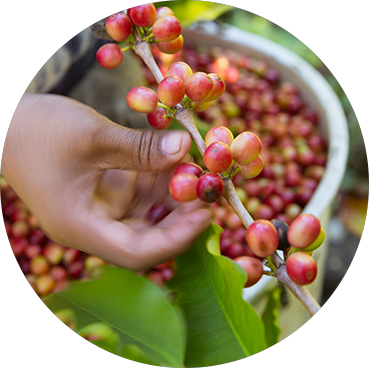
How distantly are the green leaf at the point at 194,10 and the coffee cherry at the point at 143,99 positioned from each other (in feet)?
0.79

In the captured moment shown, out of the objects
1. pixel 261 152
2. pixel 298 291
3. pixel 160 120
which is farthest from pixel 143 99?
pixel 298 291

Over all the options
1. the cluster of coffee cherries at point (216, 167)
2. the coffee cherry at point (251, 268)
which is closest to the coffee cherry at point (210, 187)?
the cluster of coffee cherries at point (216, 167)

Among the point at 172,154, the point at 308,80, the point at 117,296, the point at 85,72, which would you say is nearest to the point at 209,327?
the point at 117,296

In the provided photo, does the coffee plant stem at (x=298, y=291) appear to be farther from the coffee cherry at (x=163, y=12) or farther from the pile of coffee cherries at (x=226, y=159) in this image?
the coffee cherry at (x=163, y=12)

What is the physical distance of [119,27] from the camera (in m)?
0.60

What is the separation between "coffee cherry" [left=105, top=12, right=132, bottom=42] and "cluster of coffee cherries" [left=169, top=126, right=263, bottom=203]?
26cm

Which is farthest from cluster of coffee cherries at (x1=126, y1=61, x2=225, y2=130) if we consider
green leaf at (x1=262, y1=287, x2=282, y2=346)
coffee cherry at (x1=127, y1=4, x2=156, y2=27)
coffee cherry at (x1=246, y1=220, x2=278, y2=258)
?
green leaf at (x1=262, y1=287, x2=282, y2=346)

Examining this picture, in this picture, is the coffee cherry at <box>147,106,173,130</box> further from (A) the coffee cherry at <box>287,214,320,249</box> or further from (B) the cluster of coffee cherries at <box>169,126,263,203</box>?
(A) the coffee cherry at <box>287,214,320,249</box>

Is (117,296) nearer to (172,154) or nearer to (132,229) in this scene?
(132,229)

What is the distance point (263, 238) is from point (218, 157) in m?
0.14

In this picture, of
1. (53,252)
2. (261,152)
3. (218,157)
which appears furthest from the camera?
(261,152)

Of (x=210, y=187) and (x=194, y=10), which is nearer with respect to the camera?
(x=210, y=187)

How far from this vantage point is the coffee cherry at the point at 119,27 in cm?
→ 60

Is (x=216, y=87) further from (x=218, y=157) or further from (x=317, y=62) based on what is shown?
(x=317, y=62)
